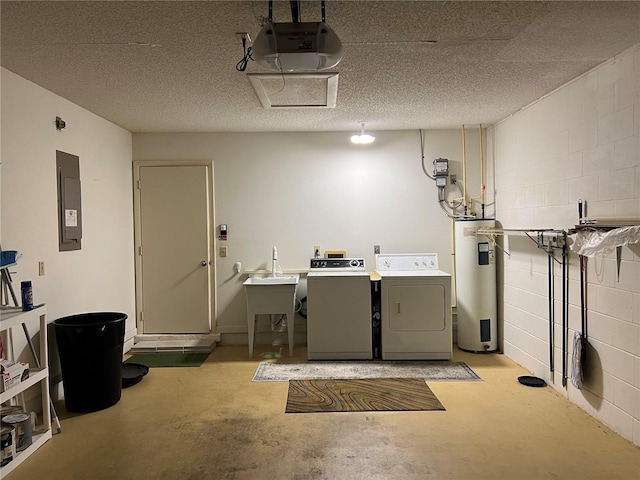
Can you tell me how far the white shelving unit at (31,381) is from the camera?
2.69 m

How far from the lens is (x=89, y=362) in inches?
137

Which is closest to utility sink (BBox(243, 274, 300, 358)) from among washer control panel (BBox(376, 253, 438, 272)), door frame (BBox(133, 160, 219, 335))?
door frame (BBox(133, 160, 219, 335))

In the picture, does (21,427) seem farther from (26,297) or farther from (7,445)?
(26,297)

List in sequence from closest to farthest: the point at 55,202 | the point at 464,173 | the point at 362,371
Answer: the point at 55,202 → the point at 362,371 → the point at 464,173

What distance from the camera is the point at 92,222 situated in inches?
174

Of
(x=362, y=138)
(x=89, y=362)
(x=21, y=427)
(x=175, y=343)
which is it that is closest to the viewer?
(x=21, y=427)

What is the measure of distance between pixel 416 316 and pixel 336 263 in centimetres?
109

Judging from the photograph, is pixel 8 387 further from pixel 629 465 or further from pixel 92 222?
pixel 629 465

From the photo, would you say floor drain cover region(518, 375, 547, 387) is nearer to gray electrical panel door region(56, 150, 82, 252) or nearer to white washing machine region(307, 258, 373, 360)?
white washing machine region(307, 258, 373, 360)

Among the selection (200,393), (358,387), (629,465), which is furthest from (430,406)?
(200,393)

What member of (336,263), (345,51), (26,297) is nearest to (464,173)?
(336,263)

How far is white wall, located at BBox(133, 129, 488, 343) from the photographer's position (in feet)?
17.9

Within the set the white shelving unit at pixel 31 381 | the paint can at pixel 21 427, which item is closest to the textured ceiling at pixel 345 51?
the white shelving unit at pixel 31 381

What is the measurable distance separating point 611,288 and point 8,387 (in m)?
3.74
